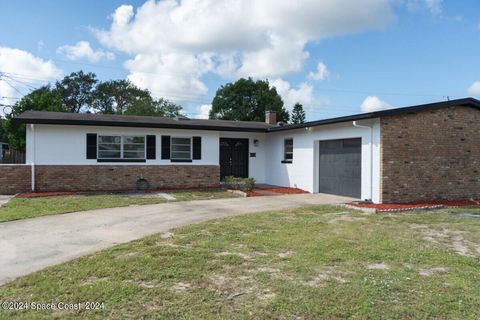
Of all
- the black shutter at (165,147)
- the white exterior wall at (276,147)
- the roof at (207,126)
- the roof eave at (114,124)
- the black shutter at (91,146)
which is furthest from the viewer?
the black shutter at (165,147)

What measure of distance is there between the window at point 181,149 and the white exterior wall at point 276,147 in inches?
10.1

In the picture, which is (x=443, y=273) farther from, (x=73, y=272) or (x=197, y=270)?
(x=73, y=272)

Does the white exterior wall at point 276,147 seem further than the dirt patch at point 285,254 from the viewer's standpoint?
Yes

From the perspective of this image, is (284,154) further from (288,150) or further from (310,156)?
(310,156)

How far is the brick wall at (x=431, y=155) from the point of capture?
12781mm

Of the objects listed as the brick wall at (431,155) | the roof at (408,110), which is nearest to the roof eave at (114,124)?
the roof at (408,110)

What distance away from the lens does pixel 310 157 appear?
53.8 feet

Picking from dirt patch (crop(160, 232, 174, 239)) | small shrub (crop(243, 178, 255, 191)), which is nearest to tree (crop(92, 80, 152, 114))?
small shrub (crop(243, 178, 255, 191))

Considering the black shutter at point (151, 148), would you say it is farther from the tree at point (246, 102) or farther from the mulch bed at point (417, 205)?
the tree at point (246, 102)

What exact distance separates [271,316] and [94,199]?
10421 millimetres

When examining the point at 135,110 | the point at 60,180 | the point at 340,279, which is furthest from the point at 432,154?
the point at 135,110

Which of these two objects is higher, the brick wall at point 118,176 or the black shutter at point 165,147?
the black shutter at point 165,147

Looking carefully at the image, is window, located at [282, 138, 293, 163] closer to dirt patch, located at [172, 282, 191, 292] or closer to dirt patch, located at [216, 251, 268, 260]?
dirt patch, located at [216, 251, 268, 260]

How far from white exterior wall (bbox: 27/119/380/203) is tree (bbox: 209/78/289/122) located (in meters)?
29.3
